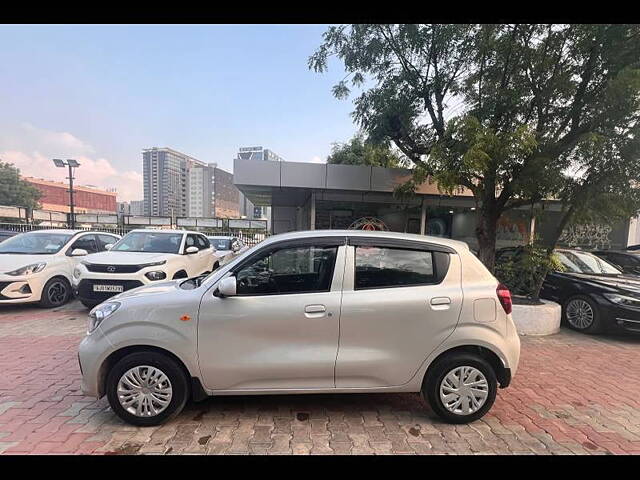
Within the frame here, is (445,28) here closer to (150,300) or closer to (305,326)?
(305,326)

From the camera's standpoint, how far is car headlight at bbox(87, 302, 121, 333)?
9.43 feet

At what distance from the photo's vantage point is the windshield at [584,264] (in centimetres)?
675

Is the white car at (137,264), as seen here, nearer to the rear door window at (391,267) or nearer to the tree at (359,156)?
the rear door window at (391,267)

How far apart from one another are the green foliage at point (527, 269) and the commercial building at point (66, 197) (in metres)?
69.5

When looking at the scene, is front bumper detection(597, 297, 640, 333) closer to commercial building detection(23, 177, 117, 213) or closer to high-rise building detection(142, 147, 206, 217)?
high-rise building detection(142, 147, 206, 217)

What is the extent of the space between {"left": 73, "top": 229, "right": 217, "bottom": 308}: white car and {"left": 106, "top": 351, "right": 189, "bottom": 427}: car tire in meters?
3.45

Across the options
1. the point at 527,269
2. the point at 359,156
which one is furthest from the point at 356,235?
the point at 359,156

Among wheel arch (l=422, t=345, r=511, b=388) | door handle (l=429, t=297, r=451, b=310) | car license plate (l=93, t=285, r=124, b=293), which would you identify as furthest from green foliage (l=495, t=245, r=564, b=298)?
car license plate (l=93, t=285, r=124, b=293)

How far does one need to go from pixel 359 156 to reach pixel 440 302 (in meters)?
16.5

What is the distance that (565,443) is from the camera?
109 inches

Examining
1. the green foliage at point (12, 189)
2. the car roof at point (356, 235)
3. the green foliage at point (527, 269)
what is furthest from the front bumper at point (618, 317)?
the green foliage at point (12, 189)

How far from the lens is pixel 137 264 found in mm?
5992

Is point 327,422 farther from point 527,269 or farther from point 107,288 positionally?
point 527,269
